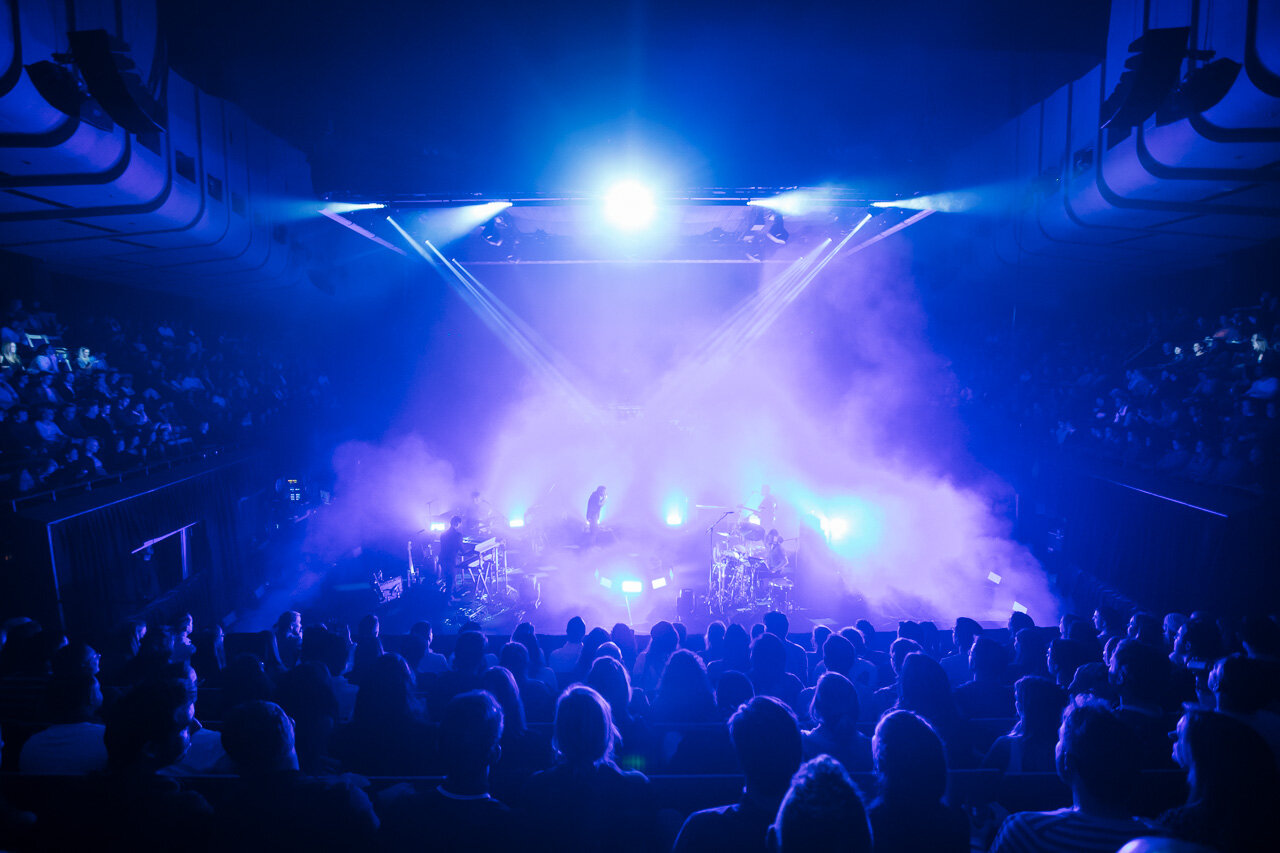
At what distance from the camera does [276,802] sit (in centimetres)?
224

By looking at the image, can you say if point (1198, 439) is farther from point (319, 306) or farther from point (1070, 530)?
point (319, 306)

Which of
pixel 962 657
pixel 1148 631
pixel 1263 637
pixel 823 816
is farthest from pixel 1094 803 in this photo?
pixel 1148 631

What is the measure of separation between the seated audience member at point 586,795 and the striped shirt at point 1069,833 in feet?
4.41

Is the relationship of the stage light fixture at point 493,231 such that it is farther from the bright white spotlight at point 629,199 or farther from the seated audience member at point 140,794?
the seated audience member at point 140,794

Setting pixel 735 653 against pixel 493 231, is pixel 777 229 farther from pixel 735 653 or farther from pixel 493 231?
pixel 735 653

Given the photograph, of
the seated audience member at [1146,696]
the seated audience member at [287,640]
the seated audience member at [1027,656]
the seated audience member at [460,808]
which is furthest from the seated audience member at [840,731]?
the seated audience member at [287,640]

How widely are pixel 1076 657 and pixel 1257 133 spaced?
4.72 m

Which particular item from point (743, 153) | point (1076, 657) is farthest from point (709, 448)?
point (1076, 657)

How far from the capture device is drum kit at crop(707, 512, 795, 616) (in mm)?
9773

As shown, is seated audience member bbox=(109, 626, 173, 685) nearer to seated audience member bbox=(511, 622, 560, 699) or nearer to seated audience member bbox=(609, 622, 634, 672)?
seated audience member bbox=(511, 622, 560, 699)

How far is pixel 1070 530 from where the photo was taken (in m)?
10.5

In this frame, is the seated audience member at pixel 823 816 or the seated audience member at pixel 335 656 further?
the seated audience member at pixel 335 656

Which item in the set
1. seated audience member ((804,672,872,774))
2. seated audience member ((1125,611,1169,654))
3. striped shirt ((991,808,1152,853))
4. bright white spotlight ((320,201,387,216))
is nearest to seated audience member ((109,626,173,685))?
seated audience member ((804,672,872,774))

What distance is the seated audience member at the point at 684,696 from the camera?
3.92 meters
